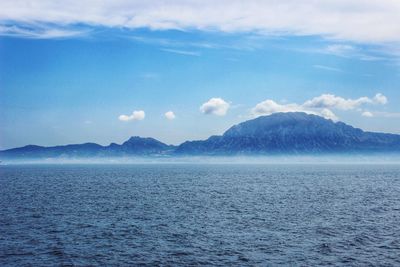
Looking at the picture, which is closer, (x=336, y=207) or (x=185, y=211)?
(x=185, y=211)

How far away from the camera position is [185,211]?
82.5 m

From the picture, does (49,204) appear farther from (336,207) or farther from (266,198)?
(336,207)

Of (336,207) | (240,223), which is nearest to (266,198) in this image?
(336,207)

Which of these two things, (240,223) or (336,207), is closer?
(240,223)

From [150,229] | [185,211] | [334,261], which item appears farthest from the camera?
[185,211]

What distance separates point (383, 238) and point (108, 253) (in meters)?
37.4

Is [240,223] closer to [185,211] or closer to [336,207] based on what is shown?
[185,211]

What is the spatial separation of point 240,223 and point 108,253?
26.0 m

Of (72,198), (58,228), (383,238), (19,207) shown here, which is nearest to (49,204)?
(19,207)

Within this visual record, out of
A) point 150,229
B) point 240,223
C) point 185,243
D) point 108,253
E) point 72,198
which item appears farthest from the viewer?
point 72,198

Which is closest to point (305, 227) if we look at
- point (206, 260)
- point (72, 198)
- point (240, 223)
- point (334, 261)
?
point (240, 223)

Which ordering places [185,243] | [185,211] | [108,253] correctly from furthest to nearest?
[185,211], [185,243], [108,253]

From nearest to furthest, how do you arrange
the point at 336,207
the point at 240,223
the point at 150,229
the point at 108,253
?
the point at 108,253, the point at 150,229, the point at 240,223, the point at 336,207

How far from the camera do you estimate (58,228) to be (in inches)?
2504
